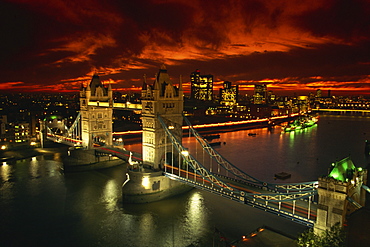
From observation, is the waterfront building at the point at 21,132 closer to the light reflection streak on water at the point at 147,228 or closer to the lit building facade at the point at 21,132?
the lit building facade at the point at 21,132

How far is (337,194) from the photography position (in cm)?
1551

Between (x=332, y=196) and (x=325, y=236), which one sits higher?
(x=332, y=196)

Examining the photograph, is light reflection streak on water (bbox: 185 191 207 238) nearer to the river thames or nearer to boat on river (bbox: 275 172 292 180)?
the river thames

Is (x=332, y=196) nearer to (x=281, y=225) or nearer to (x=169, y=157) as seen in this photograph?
(x=281, y=225)

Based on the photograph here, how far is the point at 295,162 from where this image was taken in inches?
1996

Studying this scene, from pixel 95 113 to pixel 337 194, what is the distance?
36.1 meters

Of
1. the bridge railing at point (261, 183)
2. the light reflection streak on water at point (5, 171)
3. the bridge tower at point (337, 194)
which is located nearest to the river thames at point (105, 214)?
the light reflection streak on water at point (5, 171)

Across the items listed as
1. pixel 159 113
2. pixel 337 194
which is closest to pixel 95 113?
pixel 159 113

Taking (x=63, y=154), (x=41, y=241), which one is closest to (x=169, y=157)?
(x=41, y=241)

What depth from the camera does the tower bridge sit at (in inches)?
635

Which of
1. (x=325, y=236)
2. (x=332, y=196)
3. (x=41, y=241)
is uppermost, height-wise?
(x=332, y=196)

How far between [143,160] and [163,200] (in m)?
4.78

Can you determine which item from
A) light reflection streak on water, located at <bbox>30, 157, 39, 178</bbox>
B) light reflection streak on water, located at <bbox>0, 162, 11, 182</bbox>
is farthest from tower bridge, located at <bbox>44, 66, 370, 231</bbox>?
light reflection streak on water, located at <bbox>0, 162, 11, 182</bbox>

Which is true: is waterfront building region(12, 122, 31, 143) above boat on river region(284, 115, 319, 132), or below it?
above
